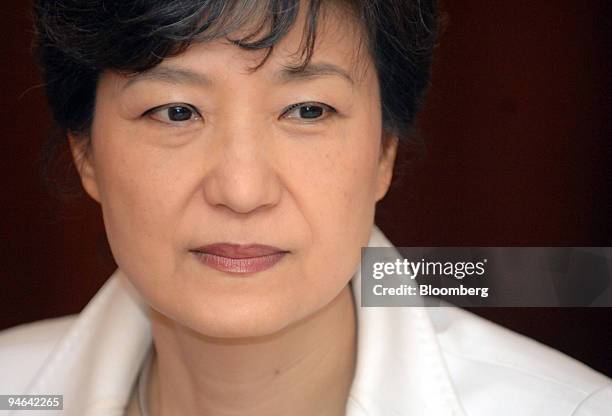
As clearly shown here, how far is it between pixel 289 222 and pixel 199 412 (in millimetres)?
362

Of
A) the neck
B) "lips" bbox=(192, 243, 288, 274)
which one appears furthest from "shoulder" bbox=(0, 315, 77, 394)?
"lips" bbox=(192, 243, 288, 274)

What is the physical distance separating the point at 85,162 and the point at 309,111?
0.37 meters

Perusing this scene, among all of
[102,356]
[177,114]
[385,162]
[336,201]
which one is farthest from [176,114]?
[102,356]

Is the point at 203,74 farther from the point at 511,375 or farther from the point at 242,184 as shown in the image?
the point at 511,375

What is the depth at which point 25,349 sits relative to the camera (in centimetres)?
166

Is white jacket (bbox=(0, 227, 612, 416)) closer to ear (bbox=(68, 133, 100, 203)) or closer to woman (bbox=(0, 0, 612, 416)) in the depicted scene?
woman (bbox=(0, 0, 612, 416))

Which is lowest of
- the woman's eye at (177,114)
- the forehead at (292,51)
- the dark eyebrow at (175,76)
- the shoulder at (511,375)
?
the shoulder at (511,375)

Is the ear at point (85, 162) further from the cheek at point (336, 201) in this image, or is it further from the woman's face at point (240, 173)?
the cheek at point (336, 201)

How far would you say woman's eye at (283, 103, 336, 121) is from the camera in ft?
4.06

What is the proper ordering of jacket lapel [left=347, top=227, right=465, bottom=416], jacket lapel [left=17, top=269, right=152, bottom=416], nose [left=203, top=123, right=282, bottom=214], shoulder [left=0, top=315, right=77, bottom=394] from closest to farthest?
nose [left=203, top=123, right=282, bottom=214], jacket lapel [left=347, top=227, right=465, bottom=416], jacket lapel [left=17, top=269, right=152, bottom=416], shoulder [left=0, top=315, right=77, bottom=394]

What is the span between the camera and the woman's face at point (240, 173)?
1.19m

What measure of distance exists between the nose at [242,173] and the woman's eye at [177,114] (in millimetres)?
55

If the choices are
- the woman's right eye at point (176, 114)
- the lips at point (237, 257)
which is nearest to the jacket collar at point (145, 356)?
the lips at point (237, 257)

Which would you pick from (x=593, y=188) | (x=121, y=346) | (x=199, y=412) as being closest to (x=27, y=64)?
(x=121, y=346)
